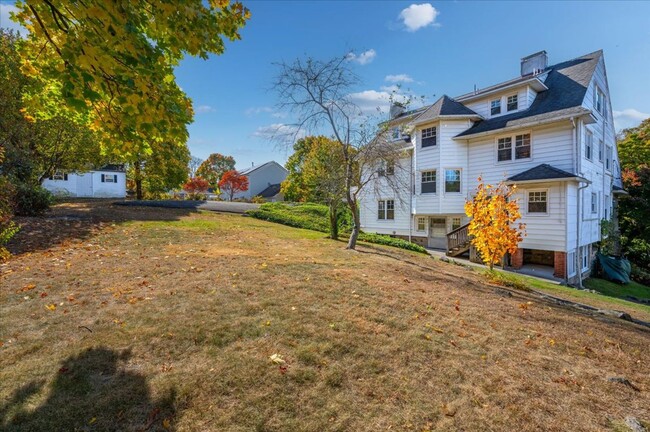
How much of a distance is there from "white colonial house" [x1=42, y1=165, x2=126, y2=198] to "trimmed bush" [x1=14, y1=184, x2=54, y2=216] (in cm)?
2112

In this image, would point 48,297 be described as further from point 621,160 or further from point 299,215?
point 621,160

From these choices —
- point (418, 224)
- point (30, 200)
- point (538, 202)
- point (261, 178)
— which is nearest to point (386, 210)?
point (418, 224)

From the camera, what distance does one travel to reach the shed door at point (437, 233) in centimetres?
2066

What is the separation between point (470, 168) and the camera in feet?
61.5

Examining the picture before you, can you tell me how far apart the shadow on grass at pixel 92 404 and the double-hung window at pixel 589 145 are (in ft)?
69.3

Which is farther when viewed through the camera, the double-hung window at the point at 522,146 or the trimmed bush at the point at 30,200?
the double-hung window at the point at 522,146

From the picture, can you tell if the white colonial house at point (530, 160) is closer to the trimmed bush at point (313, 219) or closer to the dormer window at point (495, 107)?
the dormer window at point (495, 107)

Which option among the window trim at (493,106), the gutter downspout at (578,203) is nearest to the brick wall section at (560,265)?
the gutter downspout at (578,203)

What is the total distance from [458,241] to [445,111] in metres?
7.94

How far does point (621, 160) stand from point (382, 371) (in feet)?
112

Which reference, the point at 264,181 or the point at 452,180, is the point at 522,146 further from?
the point at 264,181

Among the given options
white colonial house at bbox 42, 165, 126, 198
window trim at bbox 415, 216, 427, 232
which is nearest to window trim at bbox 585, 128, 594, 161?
window trim at bbox 415, 216, 427, 232

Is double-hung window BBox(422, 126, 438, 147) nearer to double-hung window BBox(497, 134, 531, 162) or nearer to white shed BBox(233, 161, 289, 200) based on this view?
double-hung window BBox(497, 134, 531, 162)

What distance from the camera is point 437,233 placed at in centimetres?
2092
